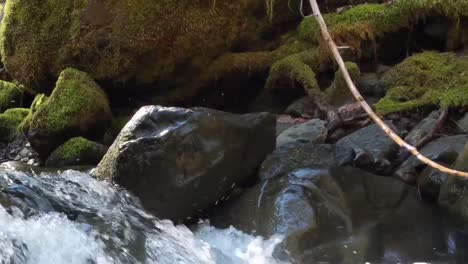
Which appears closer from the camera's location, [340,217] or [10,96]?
[340,217]

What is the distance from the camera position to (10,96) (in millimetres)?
8477

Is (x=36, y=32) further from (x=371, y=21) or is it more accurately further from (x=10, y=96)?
(x=371, y=21)

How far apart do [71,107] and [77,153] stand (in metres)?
0.59

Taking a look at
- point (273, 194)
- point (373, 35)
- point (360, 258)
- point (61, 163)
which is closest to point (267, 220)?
point (273, 194)

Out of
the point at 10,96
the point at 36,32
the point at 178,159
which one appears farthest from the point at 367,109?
the point at 10,96

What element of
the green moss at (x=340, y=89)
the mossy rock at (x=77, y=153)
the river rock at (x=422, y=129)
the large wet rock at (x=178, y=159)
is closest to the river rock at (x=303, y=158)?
the large wet rock at (x=178, y=159)

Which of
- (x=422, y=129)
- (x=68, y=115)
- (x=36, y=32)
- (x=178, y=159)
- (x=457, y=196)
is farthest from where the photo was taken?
(x=36, y=32)

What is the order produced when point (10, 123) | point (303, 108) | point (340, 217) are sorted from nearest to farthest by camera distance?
point (340, 217) < point (303, 108) < point (10, 123)

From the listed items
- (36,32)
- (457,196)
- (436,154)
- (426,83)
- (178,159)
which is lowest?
(457,196)

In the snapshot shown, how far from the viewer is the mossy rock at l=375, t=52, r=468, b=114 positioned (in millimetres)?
5125

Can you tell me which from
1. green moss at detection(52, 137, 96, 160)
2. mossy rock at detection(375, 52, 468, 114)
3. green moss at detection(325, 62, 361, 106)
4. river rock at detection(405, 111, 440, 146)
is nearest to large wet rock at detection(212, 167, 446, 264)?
river rock at detection(405, 111, 440, 146)

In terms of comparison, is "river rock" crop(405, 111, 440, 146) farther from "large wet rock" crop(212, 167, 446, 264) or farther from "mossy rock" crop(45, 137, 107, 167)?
"mossy rock" crop(45, 137, 107, 167)

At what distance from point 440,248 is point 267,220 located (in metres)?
1.12

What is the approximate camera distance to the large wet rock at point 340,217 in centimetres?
370
